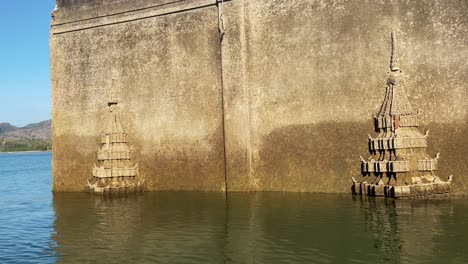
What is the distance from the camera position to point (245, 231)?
11617mm

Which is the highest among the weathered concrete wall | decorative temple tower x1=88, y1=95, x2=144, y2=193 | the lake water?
the weathered concrete wall

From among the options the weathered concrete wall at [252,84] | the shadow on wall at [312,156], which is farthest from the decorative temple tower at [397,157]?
the shadow on wall at [312,156]

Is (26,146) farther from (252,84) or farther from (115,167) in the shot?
(252,84)

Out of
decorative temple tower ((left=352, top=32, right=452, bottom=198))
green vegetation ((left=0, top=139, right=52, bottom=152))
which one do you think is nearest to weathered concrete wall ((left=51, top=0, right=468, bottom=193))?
decorative temple tower ((left=352, top=32, right=452, bottom=198))

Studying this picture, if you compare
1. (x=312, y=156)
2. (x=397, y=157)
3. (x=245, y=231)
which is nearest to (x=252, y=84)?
(x=312, y=156)

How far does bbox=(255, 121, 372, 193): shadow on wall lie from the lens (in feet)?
53.6

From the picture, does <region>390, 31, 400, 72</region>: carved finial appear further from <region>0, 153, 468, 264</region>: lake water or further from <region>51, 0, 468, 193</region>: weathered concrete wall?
<region>0, 153, 468, 264</region>: lake water

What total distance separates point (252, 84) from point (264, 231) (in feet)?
25.3

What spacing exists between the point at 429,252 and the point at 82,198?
13918 millimetres

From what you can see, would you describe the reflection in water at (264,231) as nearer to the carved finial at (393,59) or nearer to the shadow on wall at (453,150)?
the shadow on wall at (453,150)

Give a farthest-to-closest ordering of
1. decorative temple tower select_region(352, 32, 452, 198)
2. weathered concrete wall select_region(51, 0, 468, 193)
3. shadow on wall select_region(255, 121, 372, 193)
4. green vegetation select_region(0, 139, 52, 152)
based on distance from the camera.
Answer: green vegetation select_region(0, 139, 52, 152) → shadow on wall select_region(255, 121, 372, 193) → weathered concrete wall select_region(51, 0, 468, 193) → decorative temple tower select_region(352, 32, 452, 198)

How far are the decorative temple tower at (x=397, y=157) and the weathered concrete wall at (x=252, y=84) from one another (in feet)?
1.25

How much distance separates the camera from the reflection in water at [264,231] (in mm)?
9406

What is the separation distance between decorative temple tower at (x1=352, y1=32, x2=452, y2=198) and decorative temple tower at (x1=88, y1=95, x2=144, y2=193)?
901cm
